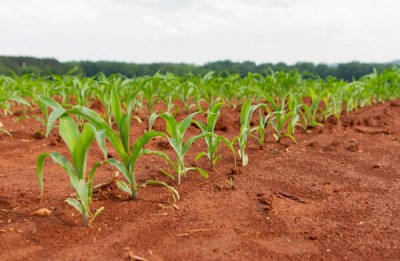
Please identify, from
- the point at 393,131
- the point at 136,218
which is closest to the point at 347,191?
the point at 136,218

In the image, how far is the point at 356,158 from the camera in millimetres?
3055

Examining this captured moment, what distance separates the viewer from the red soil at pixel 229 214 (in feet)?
5.34

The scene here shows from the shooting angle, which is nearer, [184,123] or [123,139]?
[123,139]

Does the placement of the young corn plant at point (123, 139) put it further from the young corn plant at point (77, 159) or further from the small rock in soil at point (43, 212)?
the small rock in soil at point (43, 212)

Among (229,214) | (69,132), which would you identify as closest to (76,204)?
(69,132)

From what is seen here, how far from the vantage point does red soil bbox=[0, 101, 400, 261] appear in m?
1.63

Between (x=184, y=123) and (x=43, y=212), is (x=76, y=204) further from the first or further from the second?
(x=184, y=123)

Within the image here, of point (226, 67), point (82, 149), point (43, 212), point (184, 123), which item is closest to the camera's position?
point (82, 149)

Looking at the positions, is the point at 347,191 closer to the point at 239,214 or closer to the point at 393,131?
the point at 239,214

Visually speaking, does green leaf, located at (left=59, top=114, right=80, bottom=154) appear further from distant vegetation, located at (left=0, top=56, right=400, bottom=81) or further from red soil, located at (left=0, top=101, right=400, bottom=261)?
distant vegetation, located at (left=0, top=56, right=400, bottom=81)

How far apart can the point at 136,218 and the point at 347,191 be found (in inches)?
46.7

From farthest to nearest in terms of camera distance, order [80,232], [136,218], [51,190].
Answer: [51,190] < [136,218] < [80,232]

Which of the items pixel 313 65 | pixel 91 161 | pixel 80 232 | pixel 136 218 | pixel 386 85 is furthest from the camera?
pixel 313 65

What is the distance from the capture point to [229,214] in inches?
76.0
